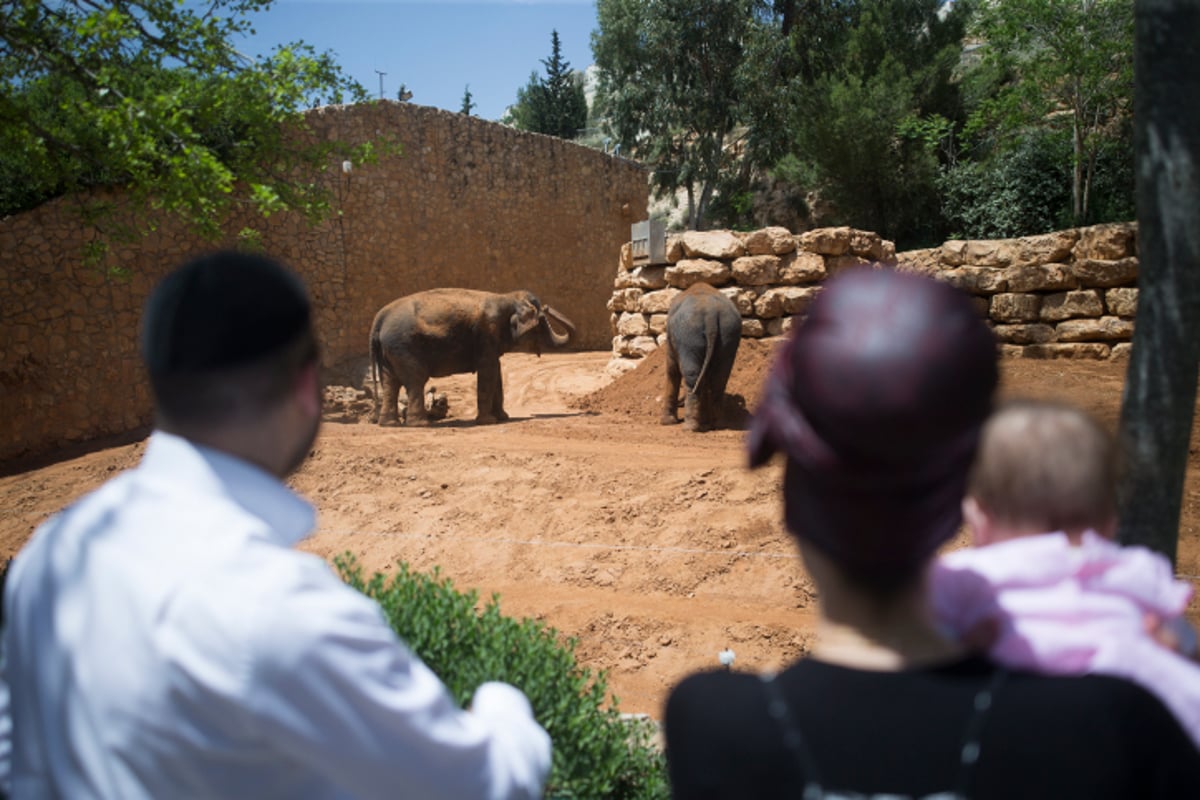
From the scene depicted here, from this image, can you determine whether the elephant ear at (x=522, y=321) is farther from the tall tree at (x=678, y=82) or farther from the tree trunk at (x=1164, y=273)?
the tall tree at (x=678, y=82)

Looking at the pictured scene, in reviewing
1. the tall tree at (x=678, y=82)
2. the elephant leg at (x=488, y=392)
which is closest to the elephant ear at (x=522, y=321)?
the elephant leg at (x=488, y=392)

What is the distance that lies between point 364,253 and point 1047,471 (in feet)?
59.9

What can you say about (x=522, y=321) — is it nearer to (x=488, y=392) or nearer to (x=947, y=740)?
(x=488, y=392)

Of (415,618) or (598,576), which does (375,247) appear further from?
(415,618)

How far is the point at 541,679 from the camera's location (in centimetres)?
286

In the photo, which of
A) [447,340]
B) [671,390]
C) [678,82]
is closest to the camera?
[671,390]

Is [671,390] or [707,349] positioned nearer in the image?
[707,349]

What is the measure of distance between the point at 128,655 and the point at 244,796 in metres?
0.26

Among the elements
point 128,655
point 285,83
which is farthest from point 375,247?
point 128,655

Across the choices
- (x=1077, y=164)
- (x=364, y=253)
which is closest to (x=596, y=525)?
(x=364, y=253)

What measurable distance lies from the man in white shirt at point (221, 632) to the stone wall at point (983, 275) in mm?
10858

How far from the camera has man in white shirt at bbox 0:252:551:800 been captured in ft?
3.88

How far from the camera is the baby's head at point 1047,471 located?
5.18 feet

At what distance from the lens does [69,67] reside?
256 inches
